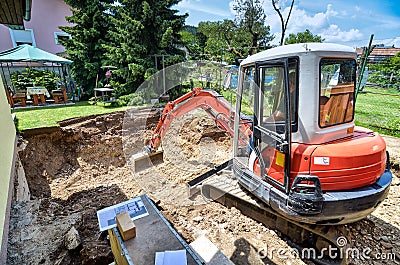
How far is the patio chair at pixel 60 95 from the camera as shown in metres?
9.10

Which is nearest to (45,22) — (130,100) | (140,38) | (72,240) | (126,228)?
(140,38)

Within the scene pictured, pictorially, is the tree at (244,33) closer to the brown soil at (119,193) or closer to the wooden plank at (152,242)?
the brown soil at (119,193)

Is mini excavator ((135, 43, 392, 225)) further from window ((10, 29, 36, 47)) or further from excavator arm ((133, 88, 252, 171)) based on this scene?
window ((10, 29, 36, 47))

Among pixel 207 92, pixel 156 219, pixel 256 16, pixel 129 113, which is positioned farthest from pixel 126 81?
pixel 256 16

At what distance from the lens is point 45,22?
12883 mm

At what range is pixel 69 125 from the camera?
21.1 ft

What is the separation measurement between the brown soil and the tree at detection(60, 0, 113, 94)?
486cm

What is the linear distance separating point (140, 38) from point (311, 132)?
358 inches

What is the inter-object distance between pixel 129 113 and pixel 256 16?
41.2 feet

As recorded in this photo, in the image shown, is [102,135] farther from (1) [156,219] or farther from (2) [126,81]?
(1) [156,219]

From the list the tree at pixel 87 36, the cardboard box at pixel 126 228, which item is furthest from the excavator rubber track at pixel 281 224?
the tree at pixel 87 36

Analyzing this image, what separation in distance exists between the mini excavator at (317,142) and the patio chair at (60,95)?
944 centimetres

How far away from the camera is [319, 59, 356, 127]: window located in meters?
2.29

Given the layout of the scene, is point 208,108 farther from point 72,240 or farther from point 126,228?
point 72,240
